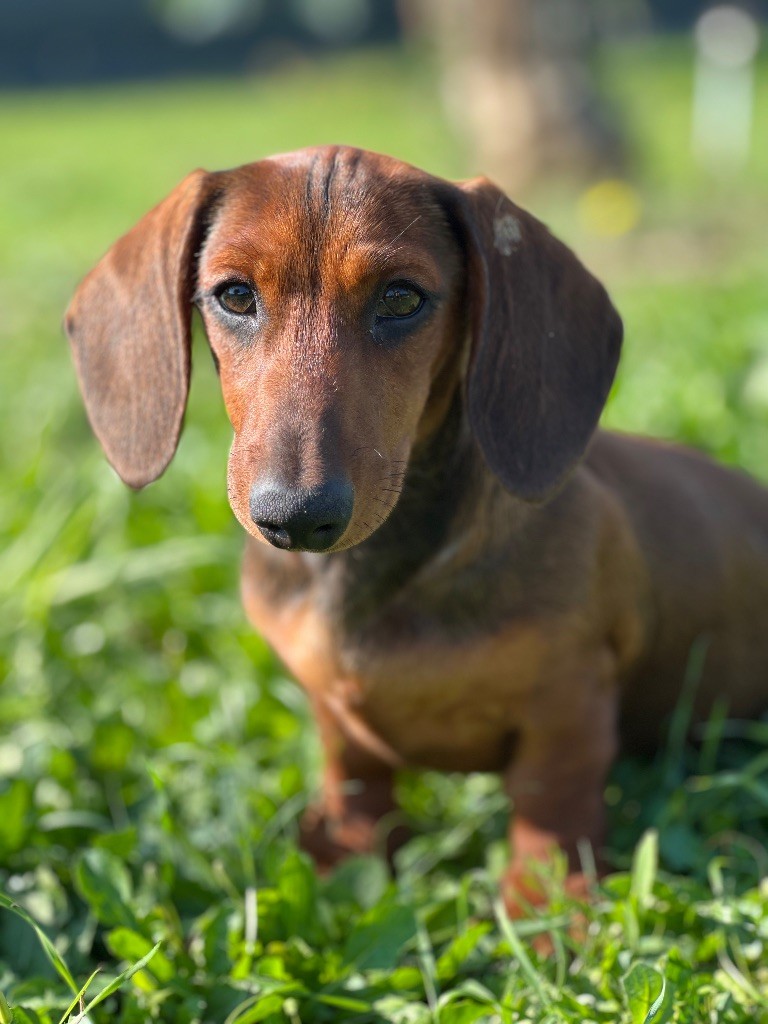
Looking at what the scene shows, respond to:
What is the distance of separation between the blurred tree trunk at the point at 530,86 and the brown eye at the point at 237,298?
799cm

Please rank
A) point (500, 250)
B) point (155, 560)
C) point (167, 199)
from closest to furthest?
point (500, 250) < point (167, 199) < point (155, 560)

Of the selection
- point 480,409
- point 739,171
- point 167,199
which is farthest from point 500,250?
point 739,171

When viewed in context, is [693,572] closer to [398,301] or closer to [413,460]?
[413,460]

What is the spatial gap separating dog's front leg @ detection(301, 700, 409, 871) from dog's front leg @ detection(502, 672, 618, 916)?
421 mm

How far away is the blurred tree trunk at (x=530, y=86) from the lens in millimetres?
9656

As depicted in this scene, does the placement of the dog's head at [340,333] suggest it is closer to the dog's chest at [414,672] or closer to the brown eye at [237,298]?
the brown eye at [237,298]

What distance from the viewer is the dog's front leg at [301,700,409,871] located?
3.18 metres

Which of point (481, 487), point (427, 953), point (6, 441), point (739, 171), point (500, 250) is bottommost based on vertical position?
point (739, 171)

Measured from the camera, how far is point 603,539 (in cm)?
293

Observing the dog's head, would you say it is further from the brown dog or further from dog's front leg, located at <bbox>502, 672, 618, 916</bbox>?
dog's front leg, located at <bbox>502, 672, 618, 916</bbox>

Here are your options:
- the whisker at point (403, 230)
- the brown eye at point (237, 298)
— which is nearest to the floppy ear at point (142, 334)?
the brown eye at point (237, 298)

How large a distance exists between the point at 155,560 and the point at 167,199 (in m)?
1.59

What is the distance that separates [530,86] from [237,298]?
26.6 feet

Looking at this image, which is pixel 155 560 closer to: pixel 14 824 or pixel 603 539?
pixel 14 824
